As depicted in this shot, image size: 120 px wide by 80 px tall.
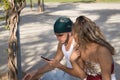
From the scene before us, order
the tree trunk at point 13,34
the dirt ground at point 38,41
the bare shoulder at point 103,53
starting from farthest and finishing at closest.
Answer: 1. the dirt ground at point 38,41
2. the tree trunk at point 13,34
3. the bare shoulder at point 103,53

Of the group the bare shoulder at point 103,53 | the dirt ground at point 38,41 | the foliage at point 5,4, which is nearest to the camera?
the bare shoulder at point 103,53

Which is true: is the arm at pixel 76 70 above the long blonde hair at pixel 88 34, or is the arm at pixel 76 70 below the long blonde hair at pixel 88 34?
below

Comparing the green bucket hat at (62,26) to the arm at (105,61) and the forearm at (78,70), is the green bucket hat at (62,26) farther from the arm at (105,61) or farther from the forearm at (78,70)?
the arm at (105,61)

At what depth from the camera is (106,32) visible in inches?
483

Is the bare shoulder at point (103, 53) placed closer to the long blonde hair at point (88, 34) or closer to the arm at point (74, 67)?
the long blonde hair at point (88, 34)

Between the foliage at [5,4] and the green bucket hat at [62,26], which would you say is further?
the foliage at [5,4]

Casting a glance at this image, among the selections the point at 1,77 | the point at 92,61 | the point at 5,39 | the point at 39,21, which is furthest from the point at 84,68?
the point at 39,21

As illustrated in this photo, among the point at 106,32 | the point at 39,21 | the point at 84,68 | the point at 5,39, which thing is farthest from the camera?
the point at 39,21

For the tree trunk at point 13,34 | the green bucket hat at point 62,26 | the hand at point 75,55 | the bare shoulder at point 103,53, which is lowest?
the tree trunk at point 13,34

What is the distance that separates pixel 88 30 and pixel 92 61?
32 cm

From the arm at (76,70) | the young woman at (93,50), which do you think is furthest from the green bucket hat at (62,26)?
the arm at (76,70)

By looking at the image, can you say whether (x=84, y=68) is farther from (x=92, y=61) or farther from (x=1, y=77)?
(x=1, y=77)

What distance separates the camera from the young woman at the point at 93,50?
3285mm

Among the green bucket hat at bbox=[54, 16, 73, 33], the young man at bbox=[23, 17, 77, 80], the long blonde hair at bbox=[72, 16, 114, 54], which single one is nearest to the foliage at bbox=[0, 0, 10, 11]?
the young man at bbox=[23, 17, 77, 80]
